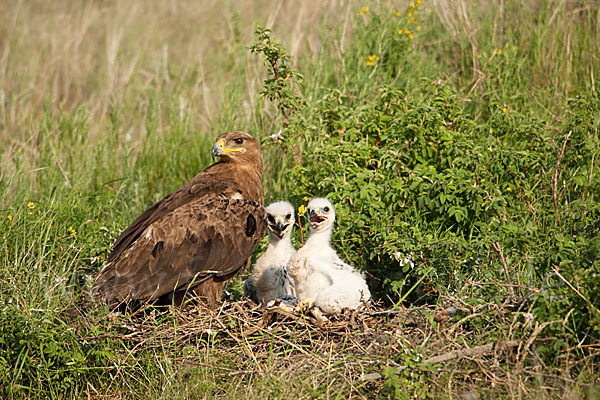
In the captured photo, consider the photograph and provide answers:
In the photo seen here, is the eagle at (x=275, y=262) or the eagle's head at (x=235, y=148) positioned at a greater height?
the eagle's head at (x=235, y=148)

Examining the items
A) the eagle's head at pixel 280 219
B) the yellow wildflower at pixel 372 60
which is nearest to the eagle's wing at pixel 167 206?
the eagle's head at pixel 280 219

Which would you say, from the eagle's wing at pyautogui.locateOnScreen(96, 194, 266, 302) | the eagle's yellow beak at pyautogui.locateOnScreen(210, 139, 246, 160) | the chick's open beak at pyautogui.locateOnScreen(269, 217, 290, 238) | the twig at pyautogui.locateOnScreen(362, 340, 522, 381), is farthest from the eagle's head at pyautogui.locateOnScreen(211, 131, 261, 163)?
the twig at pyautogui.locateOnScreen(362, 340, 522, 381)

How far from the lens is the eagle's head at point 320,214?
531 centimetres

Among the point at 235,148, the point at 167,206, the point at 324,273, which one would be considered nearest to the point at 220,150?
the point at 235,148

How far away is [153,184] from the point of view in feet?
24.5

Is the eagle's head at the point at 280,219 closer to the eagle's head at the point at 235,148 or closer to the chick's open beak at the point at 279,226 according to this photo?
the chick's open beak at the point at 279,226

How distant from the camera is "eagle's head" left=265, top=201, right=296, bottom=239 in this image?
5.58 meters

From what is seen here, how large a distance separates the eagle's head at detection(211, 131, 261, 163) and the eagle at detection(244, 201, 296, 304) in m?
0.48

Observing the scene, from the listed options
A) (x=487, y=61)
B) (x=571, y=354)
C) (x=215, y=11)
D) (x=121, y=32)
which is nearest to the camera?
(x=571, y=354)

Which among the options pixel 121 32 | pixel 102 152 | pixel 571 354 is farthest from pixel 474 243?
A: pixel 121 32

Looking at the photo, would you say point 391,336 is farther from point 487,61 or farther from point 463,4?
point 463,4

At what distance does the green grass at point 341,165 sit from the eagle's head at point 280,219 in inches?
14.0

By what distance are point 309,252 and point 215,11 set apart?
600cm

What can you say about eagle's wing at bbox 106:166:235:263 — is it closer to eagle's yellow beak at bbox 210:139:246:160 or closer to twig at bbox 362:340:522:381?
eagle's yellow beak at bbox 210:139:246:160
